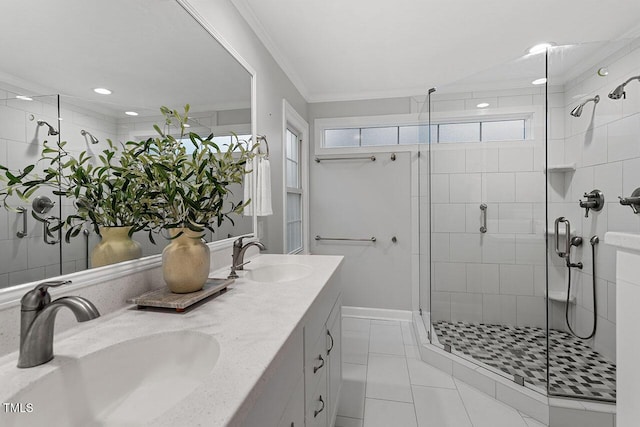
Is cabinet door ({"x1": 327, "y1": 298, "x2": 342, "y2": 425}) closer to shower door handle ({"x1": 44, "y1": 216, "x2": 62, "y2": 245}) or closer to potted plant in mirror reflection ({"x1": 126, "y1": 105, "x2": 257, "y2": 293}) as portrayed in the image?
potted plant in mirror reflection ({"x1": 126, "y1": 105, "x2": 257, "y2": 293})

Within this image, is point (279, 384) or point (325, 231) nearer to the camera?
point (279, 384)

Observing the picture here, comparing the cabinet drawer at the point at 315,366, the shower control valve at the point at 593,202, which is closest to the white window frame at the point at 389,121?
the shower control valve at the point at 593,202

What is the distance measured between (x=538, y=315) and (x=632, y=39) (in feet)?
6.46

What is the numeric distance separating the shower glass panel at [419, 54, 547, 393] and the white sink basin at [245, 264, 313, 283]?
1414mm

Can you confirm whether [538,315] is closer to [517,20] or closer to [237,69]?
[517,20]

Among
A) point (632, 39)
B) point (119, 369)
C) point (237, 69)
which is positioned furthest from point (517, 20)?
point (119, 369)

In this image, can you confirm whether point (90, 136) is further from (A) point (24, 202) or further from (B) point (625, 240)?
(B) point (625, 240)

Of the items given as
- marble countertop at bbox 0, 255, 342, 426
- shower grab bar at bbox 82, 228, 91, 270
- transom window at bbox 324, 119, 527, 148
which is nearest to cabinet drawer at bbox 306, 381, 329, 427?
marble countertop at bbox 0, 255, 342, 426

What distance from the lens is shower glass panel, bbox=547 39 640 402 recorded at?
6.27ft

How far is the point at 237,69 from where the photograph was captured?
1690mm

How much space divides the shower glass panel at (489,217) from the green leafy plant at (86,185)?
89.2 inches

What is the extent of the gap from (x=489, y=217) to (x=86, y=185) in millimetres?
2633

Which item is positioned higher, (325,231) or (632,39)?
(632,39)

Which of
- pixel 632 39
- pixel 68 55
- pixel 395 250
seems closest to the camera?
pixel 68 55
